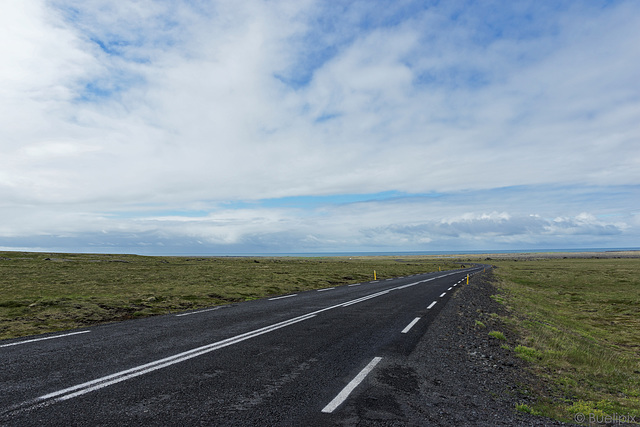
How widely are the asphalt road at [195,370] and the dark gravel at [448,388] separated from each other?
0.35 metres

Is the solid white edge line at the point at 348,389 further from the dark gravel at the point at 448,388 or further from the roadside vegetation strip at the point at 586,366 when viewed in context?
the roadside vegetation strip at the point at 586,366

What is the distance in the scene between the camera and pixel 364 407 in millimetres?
5172

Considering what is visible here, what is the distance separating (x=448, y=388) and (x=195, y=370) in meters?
4.74

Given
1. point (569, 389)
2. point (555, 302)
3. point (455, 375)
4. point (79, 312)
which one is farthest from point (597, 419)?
point (555, 302)

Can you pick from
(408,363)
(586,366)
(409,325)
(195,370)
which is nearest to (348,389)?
(408,363)

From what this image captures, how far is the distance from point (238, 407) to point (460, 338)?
7567 mm

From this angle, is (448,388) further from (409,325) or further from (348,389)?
(409,325)

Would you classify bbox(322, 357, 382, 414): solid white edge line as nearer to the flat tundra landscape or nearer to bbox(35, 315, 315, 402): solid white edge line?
the flat tundra landscape

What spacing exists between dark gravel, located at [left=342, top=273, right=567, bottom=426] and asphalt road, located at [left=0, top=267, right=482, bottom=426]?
1.14 ft

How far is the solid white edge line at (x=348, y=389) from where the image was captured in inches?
201

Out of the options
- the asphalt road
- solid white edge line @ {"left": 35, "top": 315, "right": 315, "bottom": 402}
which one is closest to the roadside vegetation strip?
the asphalt road

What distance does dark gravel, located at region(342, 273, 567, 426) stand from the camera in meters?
4.97

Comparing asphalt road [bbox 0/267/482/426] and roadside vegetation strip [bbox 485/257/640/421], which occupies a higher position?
asphalt road [bbox 0/267/482/426]

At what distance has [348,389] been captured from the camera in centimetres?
582
